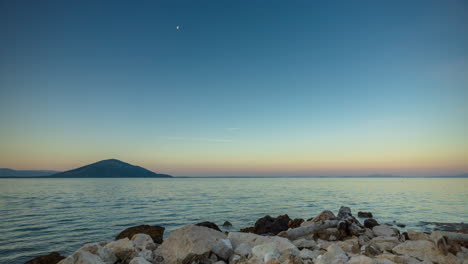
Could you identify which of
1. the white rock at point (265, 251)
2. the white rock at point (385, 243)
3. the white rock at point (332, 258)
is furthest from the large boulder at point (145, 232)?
the white rock at point (385, 243)

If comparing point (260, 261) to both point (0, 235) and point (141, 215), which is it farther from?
point (141, 215)

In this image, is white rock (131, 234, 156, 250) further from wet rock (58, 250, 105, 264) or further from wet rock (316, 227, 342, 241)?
wet rock (316, 227, 342, 241)

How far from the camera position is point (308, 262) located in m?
7.59

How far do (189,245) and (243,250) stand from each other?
1968 mm

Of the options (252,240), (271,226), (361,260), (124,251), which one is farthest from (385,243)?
(124,251)

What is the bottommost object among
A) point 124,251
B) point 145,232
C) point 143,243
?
point 145,232

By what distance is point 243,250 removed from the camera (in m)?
9.27

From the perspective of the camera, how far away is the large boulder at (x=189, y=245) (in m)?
8.55

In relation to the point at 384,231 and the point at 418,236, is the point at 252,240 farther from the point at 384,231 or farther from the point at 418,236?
the point at 384,231

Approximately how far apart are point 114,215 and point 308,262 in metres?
25.5

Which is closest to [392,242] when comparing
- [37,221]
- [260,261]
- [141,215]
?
[260,261]

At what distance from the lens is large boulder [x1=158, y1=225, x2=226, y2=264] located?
8.55 m

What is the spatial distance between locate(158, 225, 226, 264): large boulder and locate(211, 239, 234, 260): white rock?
15 cm

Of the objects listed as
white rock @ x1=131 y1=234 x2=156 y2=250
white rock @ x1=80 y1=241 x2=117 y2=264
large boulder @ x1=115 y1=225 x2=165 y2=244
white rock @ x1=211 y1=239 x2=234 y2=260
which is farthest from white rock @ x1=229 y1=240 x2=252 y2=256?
large boulder @ x1=115 y1=225 x2=165 y2=244
